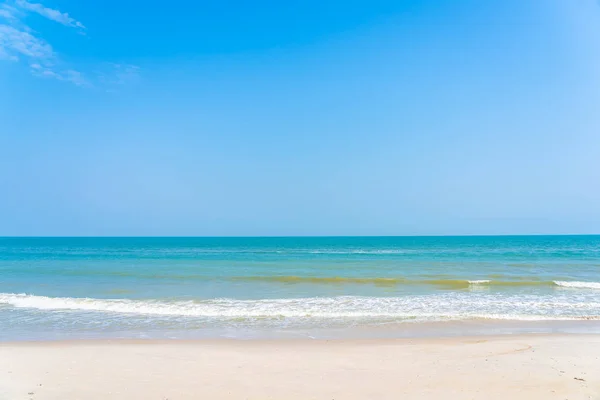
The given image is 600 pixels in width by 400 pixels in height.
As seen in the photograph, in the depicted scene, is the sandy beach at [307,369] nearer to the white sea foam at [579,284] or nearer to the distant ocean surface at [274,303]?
the distant ocean surface at [274,303]

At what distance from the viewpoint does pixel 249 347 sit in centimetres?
986

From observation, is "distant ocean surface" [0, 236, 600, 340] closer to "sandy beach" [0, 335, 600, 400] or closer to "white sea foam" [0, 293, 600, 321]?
"white sea foam" [0, 293, 600, 321]

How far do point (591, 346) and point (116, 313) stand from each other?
1392 cm

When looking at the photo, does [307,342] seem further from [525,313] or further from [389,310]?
[525,313]

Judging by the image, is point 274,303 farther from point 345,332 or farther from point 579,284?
point 579,284

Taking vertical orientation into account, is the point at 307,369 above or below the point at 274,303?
above

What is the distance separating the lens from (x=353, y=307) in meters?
15.3

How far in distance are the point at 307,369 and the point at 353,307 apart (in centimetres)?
751

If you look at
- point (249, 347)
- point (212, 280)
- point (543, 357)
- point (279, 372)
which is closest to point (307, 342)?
point (249, 347)

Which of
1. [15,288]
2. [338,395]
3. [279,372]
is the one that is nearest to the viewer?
[338,395]

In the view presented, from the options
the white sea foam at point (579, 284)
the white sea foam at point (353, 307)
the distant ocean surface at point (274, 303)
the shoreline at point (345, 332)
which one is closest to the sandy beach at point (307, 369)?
the shoreline at point (345, 332)

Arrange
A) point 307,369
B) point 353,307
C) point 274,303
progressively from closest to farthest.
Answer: point 307,369 < point 353,307 < point 274,303

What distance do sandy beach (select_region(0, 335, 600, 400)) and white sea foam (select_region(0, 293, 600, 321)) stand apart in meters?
3.23

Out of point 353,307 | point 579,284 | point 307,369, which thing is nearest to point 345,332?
point 307,369
